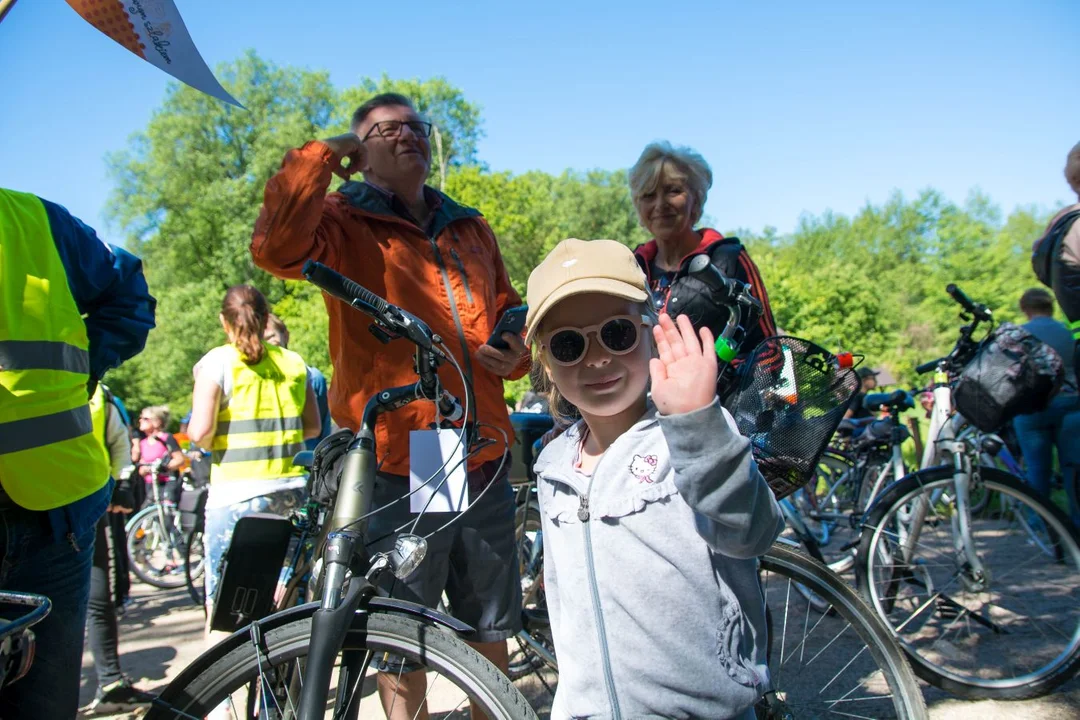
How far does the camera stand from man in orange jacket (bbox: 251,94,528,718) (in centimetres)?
223

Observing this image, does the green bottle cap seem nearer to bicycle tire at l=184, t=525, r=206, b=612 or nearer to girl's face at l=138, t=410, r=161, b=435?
bicycle tire at l=184, t=525, r=206, b=612

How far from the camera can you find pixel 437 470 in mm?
1919

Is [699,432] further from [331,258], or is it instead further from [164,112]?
[164,112]

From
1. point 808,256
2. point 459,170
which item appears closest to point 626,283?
point 459,170

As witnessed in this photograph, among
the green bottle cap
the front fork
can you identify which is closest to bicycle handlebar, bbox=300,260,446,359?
the green bottle cap

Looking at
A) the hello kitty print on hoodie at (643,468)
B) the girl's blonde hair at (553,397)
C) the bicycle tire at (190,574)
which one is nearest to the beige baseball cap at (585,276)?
the girl's blonde hair at (553,397)

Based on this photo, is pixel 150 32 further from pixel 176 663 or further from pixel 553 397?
pixel 176 663

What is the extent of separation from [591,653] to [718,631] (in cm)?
24

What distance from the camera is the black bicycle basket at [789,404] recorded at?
2.24 m

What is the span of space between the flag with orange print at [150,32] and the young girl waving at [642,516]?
39.4 inches

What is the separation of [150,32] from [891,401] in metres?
3.96

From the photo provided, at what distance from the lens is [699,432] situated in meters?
1.22

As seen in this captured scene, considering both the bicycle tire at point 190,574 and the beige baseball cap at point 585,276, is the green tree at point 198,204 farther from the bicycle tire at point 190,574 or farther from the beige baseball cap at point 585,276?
the beige baseball cap at point 585,276

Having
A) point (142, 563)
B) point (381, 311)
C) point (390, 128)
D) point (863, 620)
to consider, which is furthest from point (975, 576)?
point (142, 563)
